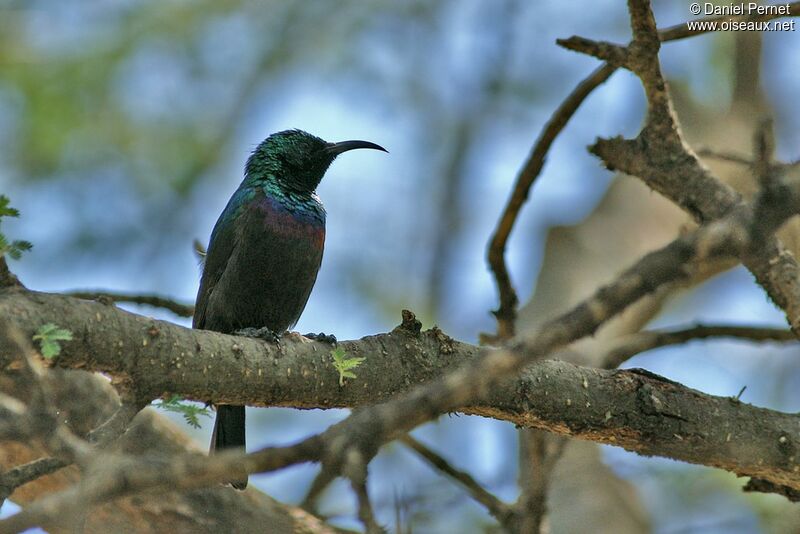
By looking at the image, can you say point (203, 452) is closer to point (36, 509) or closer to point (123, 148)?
point (36, 509)

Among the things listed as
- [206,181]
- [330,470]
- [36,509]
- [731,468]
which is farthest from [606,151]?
[206,181]

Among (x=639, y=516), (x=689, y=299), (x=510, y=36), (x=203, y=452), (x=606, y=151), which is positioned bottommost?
(x=203, y=452)

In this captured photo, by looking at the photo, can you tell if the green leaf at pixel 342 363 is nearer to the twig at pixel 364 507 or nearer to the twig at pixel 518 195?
the twig at pixel 364 507

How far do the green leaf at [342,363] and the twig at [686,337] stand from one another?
7.12ft

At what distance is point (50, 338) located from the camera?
2971 millimetres

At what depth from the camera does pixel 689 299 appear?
9625 mm

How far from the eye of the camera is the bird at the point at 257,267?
5707mm

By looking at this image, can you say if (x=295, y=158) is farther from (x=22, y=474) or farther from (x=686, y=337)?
(x=22, y=474)

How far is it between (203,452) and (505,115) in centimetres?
607

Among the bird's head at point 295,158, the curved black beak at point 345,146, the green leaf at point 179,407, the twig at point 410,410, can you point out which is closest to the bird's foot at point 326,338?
the green leaf at point 179,407

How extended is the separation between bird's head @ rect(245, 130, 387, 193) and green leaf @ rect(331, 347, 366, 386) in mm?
2591

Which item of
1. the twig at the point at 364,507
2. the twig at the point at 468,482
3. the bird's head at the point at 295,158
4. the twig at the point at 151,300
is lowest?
the twig at the point at 364,507

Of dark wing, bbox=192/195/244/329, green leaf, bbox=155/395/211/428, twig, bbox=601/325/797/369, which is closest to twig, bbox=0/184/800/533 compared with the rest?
green leaf, bbox=155/395/211/428

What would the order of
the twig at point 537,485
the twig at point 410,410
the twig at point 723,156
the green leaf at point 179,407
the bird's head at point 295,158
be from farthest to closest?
the bird's head at point 295,158 < the twig at point 723,156 < the twig at point 537,485 < the green leaf at point 179,407 < the twig at point 410,410
